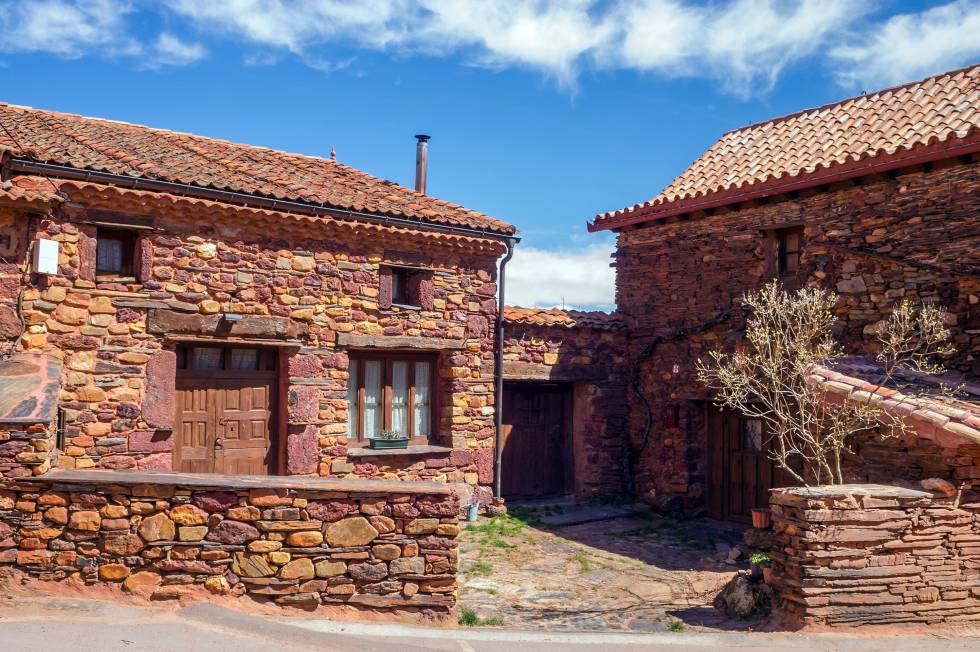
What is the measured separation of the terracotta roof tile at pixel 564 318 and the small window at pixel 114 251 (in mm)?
5268

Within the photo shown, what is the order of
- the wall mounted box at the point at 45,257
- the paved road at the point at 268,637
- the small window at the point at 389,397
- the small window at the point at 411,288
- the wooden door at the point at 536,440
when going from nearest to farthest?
the paved road at the point at 268,637 < the wall mounted box at the point at 45,257 < the small window at the point at 389,397 < the small window at the point at 411,288 < the wooden door at the point at 536,440

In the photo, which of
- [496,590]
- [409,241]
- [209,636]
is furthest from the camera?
[409,241]

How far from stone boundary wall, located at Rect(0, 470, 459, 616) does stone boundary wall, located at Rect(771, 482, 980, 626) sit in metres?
2.86

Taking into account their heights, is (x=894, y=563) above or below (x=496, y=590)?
above

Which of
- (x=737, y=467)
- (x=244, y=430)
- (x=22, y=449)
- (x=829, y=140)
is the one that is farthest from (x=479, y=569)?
(x=829, y=140)

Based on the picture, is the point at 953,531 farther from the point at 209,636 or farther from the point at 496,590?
the point at 209,636

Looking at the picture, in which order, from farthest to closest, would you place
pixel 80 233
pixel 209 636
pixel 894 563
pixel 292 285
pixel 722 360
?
pixel 722 360, pixel 292 285, pixel 80 233, pixel 894 563, pixel 209 636

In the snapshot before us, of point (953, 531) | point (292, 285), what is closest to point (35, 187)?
point (292, 285)

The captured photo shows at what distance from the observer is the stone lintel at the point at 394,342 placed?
10.7 metres

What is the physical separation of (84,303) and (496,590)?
17.6ft

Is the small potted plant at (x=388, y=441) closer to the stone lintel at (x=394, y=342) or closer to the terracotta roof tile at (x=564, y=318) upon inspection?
the stone lintel at (x=394, y=342)

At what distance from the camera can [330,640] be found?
5613 millimetres

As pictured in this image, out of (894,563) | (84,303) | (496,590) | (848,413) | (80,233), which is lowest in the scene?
(496,590)

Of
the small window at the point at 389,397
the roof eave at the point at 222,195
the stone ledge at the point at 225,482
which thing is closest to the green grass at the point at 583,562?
the small window at the point at 389,397
